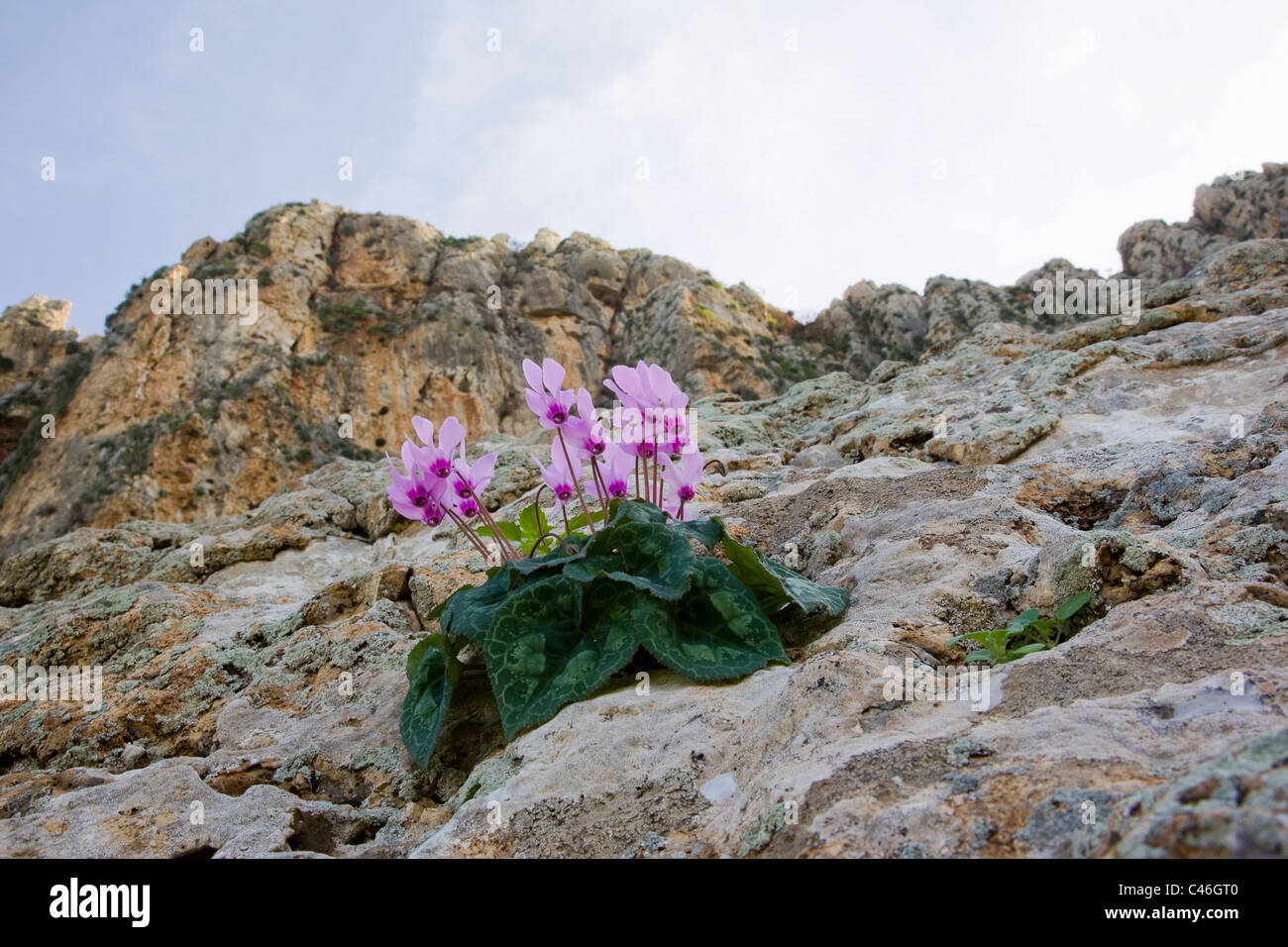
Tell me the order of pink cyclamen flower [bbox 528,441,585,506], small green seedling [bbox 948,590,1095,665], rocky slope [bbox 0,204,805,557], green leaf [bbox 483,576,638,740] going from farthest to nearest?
rocky slope [bbox 0,204,805,557] → pink cyclamen flower [bbox 528,441,585,506] → green leaf [bbox 483,576,638,740] → small green seedling [bbox 948,590,1095,665]

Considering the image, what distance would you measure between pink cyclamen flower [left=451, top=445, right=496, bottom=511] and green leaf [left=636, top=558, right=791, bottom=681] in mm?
699

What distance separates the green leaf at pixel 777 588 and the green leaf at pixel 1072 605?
58 centimetres

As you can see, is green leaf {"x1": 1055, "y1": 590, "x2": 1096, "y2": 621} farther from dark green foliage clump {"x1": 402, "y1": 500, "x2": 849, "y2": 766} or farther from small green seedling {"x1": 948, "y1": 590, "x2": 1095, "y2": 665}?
dark green foliage clump {"x1": 402, "y1": 500, "x2": 849, "y2": 766}

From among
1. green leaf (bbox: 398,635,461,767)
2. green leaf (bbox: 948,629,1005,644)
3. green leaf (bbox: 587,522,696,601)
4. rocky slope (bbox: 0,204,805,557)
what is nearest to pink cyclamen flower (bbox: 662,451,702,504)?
green leaf (bbox: 587,522,696,601)

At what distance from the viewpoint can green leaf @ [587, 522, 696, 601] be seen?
76.7 inches

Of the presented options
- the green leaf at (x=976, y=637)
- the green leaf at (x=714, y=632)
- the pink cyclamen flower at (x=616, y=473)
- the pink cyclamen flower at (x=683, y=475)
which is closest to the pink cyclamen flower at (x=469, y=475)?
the pink cyclamen flower at (x=616, y=473)

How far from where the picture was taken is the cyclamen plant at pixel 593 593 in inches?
75.9

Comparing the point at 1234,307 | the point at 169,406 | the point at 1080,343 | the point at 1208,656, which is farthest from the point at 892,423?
the point at 169,406

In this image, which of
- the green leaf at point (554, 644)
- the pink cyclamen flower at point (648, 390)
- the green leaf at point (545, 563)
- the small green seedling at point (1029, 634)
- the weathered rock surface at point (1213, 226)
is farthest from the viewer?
the weathered rock surface at point (1213, 226)

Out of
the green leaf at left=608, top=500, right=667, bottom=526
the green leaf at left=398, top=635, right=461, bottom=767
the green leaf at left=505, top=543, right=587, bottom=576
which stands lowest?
the green leaf at left=398, top=635, right=461, bottom=767

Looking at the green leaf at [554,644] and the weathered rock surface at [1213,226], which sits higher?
the weathered rock surface at [1213,226]

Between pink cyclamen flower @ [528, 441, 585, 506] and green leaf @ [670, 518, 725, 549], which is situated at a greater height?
pink cyclamen flower @ [528, 441, 585, 506]

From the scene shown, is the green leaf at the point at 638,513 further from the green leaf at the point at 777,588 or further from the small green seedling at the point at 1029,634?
the small green seedling at the point at 1029,634

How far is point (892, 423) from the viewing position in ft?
14.6
